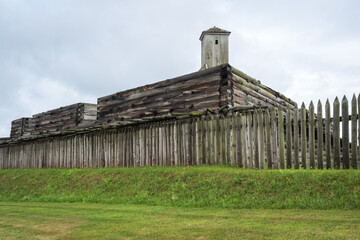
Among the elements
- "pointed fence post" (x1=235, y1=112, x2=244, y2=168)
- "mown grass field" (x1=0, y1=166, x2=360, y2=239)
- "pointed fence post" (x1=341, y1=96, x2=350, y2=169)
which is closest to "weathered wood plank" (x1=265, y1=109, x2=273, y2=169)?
"pointed fence post" (x1=235, y1=112, x2=244, y2=168)

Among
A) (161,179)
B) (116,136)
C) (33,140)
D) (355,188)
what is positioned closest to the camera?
(355,188)

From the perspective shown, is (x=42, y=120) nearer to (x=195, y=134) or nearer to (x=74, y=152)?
(x=74, y=152)

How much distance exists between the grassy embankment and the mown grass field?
0.02 meters

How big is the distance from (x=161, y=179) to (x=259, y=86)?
881 centimetres

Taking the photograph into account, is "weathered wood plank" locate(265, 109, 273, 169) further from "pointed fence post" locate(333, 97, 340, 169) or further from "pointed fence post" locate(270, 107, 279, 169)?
"pointed fence post" locate(333, 97, 340, 169)

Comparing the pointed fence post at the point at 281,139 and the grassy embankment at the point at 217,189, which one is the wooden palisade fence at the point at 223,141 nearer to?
the pointed fence post at the point at 281,139

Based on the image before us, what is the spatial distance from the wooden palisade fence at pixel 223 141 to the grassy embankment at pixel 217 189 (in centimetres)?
111

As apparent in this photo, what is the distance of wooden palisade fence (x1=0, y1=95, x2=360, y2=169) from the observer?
8.67m

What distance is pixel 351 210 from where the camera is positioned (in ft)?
20.0

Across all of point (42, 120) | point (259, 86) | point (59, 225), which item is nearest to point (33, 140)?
point (42, 120)

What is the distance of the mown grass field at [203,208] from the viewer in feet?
15.8

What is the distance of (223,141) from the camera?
35.0 ft

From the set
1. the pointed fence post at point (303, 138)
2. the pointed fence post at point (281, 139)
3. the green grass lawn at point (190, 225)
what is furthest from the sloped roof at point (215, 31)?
the green grass lawn at point (190, 225)

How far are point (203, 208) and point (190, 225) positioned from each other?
6.45ft
